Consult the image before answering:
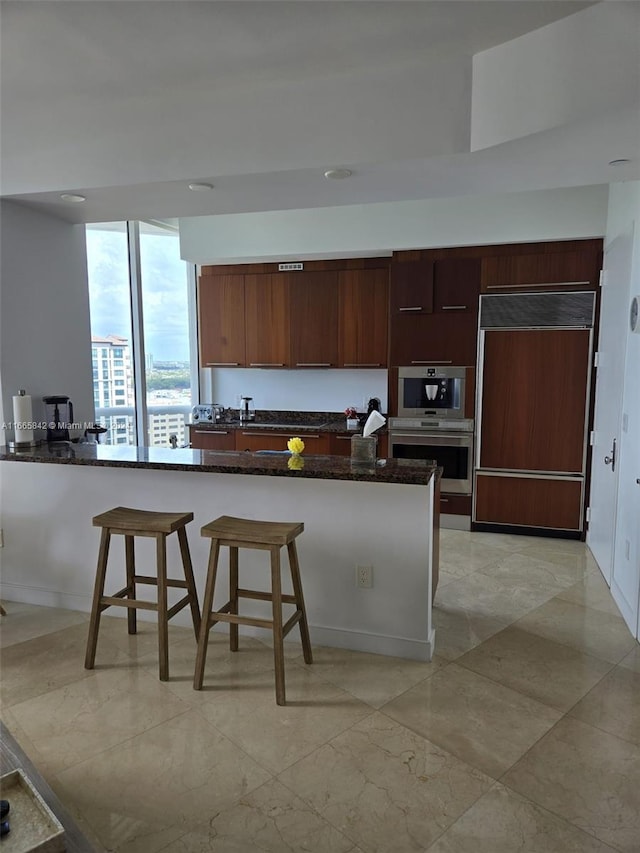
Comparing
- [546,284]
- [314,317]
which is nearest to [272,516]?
[314,317]

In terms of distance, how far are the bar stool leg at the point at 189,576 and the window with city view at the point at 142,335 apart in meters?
2.98

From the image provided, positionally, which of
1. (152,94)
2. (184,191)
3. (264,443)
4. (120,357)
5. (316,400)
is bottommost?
(264,443)

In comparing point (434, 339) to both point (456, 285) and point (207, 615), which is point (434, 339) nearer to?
point (456, 285)

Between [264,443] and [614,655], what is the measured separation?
10.9 feet

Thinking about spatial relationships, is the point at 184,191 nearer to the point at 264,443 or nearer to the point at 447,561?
the point at 264,443

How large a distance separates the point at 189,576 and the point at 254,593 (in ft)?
1.24

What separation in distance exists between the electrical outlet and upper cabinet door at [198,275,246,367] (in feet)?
10.3

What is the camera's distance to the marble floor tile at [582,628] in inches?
114

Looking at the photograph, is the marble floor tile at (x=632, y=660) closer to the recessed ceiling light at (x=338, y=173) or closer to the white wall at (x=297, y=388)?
the recessed ceiling light at (x=338, y=173)

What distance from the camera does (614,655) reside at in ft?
9.23

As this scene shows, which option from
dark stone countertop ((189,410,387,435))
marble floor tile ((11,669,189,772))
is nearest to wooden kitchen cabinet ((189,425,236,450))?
dark stone countertop ((189,410,387,435))

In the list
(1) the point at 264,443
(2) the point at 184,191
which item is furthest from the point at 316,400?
(2) the point at 184,191

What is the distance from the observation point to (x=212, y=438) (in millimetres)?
5422

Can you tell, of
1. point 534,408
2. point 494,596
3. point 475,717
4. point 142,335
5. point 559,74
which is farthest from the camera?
point 142,335
